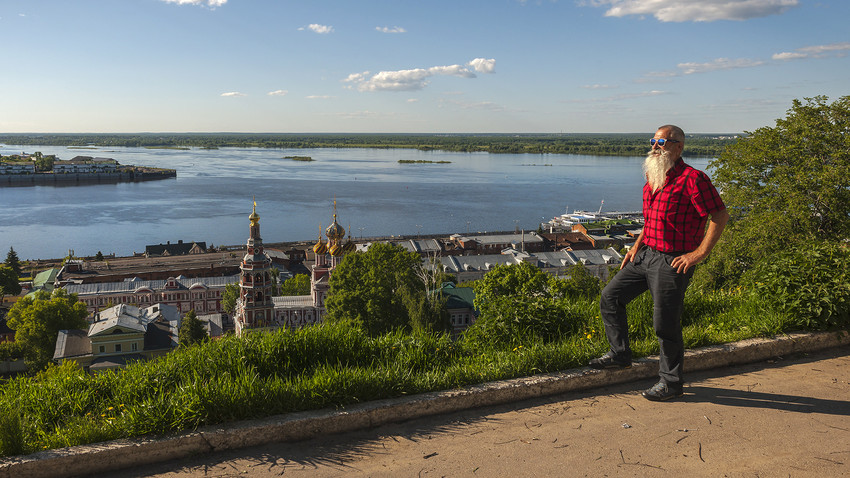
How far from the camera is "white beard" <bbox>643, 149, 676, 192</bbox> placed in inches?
126

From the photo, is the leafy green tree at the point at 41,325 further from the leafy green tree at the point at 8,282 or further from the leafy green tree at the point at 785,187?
the leafy green tree at the point at 785,187

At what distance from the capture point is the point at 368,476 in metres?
2.53

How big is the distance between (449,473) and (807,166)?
1043 cm

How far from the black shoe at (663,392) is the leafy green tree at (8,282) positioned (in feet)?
137

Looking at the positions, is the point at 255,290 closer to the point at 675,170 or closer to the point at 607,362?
the point at 607,362

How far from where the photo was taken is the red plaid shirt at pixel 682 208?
304cm

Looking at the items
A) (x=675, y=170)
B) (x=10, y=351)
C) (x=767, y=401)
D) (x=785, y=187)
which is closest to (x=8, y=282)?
(x=10, y=351)

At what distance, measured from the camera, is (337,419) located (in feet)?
9.52

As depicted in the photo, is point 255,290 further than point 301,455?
Yes

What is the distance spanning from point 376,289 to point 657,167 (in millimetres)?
18291

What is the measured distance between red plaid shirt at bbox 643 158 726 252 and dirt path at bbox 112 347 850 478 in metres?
0.87

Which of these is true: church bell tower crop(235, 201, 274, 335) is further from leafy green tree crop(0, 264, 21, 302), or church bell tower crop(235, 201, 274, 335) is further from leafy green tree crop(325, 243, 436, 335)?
leafy green tree crop(0, 264, 21, 302)

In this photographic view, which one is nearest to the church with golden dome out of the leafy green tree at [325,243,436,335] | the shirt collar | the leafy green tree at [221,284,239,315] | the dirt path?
the leafy green tree at [325,243,436,335]

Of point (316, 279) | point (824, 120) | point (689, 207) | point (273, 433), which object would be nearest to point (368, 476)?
point (273, 433)
